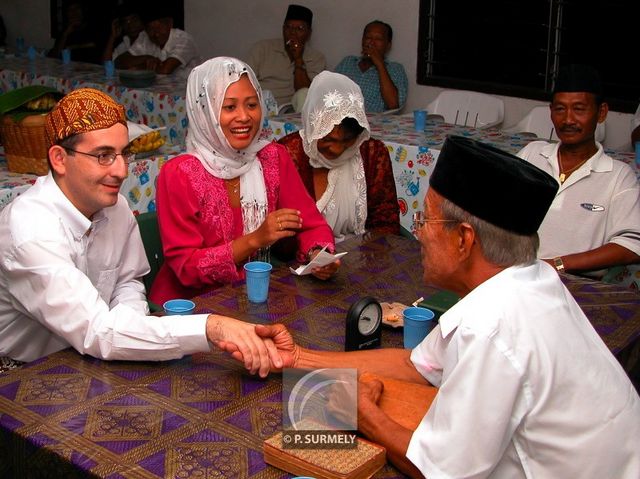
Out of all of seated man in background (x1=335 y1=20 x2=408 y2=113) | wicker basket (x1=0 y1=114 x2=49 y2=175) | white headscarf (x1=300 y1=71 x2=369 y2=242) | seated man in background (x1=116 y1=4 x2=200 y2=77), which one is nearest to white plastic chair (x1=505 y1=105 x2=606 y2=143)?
seated man in background (x1=335 y1=20 x2=408 y2=113)

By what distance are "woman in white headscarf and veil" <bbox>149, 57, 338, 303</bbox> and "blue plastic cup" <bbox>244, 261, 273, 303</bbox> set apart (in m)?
0.31

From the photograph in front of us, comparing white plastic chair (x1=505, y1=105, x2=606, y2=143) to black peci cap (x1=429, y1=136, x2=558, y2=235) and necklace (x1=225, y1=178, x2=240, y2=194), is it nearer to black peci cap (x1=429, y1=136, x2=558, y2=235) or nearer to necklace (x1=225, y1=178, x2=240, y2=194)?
necklace (x1=225, y1=178, x2=240, y2=194)

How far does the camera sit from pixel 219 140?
3.07 meters

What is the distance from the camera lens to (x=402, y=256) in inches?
120

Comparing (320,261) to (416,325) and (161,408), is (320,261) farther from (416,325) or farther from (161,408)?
(161,408)

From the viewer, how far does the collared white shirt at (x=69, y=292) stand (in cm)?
209

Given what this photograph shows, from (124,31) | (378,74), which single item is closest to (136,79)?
(378,74)

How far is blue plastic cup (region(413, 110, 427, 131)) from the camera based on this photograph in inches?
201

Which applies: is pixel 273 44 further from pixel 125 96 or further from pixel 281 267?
pixel 281 267

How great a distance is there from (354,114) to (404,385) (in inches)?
65.9

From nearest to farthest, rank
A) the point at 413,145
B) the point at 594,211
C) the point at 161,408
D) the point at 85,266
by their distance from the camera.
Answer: the point at 161,408 < the point at 85,266 < the point at 594,211 < the point at 413,145

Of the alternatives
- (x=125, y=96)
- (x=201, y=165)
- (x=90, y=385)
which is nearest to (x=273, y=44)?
(x=125, y=96)

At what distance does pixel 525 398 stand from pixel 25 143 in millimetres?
2892

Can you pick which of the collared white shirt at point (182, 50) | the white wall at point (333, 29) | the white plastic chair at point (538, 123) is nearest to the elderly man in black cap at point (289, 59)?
the white wall at point (333, 29)
